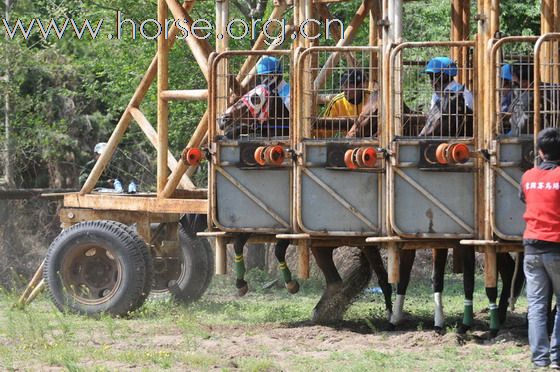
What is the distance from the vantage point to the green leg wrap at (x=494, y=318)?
1172 centimetres

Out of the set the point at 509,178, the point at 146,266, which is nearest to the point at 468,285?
the point at 509,178

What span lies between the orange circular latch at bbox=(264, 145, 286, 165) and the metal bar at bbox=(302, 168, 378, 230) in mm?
227

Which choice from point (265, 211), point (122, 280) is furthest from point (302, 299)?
point (265, 211)

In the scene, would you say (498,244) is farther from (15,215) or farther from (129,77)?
(15,215)

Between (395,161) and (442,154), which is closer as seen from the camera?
(442,154)

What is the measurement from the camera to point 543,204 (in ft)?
33.5

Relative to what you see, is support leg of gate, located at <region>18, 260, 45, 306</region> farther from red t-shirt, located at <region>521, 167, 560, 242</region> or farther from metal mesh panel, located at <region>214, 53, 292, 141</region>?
red t-shirt, located at <region>521, 167, 560, 242</region>

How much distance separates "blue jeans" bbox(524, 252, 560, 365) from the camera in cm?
1023

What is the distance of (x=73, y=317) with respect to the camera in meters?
13.9

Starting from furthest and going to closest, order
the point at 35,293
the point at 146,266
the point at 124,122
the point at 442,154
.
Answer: the point at 35,293 → the point at 124,122 → the point at 146,266 → the point at 442,154

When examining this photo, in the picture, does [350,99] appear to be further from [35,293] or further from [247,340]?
[35,293]

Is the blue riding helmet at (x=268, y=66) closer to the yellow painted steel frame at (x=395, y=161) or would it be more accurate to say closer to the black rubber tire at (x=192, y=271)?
the yellow painted steel frame at (x=395, y=161)

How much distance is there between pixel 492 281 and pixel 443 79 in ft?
5.79
